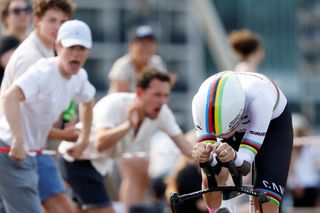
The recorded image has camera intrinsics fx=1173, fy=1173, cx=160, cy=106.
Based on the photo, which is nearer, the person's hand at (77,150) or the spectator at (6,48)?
the person's hand at (77,150)

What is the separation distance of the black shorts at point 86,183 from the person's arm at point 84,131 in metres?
0.68

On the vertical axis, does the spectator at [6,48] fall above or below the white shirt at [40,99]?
above

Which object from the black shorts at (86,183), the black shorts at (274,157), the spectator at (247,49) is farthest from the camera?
the spectator at (247,49)

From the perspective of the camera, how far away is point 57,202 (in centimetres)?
1109

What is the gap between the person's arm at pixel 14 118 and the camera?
9.82 metres

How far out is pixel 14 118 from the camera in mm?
9828

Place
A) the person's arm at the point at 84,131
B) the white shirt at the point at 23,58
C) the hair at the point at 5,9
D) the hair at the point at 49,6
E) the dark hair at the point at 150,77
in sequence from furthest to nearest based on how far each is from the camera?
1. the hair at the point at 5,9
2. the dark hair at the point at 150,77
3. the person's arm at the point at 84,131
4. the hair at the point at 49,6
5. the white shirt at the point at 23,58

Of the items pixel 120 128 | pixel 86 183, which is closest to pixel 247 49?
pixel 120 128

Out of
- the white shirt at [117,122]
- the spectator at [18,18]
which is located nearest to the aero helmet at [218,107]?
the white shirt at [117,122]

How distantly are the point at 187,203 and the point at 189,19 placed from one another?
65.2 metres

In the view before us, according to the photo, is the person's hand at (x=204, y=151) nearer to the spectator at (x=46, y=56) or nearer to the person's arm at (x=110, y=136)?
the spectator at (x=46, y=56)

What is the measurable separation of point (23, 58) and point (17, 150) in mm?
1045

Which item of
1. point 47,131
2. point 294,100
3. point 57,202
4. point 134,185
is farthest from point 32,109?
point 294,100

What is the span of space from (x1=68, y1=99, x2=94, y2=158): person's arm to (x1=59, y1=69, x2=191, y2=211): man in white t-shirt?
44cm
